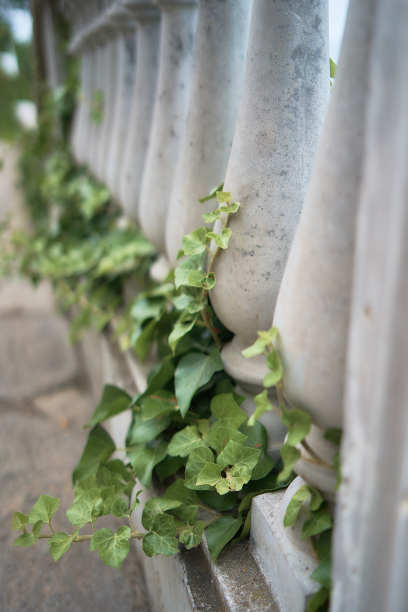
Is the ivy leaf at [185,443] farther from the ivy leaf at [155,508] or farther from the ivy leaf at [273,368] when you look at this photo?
the ivy leaf at [273,368]

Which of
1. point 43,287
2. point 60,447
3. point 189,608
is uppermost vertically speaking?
point 189,608

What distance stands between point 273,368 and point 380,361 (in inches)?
7.8

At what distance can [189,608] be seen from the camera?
0.82 metres

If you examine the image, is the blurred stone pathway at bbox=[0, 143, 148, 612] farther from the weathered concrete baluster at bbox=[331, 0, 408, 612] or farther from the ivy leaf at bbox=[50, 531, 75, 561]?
the weathered concrete baluster at bbox=[331, 0, 408, 612]

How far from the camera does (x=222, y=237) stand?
87 centimetres

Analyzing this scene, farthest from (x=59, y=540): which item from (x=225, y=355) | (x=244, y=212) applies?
(x=244, y=212)

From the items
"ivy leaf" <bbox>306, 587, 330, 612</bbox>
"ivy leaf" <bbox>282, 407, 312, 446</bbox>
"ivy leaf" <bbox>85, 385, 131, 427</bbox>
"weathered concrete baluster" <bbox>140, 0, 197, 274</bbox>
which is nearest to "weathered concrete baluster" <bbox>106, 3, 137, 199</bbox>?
"weathered concrete baluster" <bbox>140, 0, 197, 274</bbox>

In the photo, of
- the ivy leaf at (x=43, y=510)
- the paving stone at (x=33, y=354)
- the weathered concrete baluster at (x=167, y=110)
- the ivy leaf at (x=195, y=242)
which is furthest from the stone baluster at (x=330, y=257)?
the paving stone at (x=33, y=354)

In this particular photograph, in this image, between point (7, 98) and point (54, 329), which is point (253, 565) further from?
point (7, 98)

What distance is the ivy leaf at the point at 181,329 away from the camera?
96cm

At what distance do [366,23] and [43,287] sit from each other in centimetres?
286

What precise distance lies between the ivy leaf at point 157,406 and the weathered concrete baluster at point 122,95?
0.98 meters

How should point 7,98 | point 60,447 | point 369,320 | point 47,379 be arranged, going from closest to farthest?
point 369,320
point 60,447
point 47,379
point 7,98

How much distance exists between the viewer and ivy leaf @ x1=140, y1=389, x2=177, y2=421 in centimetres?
99
